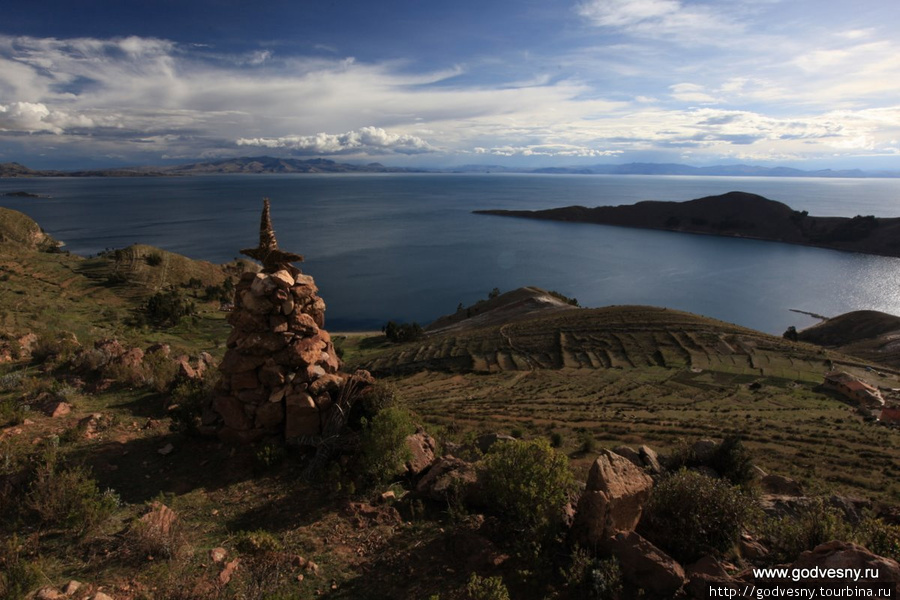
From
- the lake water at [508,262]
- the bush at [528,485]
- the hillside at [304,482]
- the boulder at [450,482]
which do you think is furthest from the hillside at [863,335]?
the boulder at [450,482]

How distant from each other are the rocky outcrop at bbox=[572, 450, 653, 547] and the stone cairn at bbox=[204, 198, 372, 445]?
213 inches

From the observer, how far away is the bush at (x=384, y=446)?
924 centimetres

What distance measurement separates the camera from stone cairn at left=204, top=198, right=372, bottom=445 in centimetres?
1026

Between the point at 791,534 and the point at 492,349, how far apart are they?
2911 cm

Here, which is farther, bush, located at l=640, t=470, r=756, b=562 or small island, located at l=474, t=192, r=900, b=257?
small island, located at l=474, t=192, r=900, b=257

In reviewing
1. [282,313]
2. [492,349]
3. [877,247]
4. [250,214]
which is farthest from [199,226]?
[877,247]

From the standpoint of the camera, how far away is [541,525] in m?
7.61

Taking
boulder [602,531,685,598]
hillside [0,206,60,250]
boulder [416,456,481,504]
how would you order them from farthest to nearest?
hillside [0,206,60,250] → boulder [416,456,481,504] → boulder [602,531,685,598]

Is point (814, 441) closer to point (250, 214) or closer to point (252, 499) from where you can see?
point (252, 499)

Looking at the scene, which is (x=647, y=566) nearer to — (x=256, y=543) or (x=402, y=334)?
(x=256, y=543)

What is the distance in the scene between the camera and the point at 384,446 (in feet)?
30.5

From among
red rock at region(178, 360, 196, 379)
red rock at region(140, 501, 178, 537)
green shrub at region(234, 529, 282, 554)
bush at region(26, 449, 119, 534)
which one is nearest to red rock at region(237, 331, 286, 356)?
red rock at region(140, 501, 178, 537)

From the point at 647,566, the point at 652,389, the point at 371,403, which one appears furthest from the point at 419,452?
the point at 652,389

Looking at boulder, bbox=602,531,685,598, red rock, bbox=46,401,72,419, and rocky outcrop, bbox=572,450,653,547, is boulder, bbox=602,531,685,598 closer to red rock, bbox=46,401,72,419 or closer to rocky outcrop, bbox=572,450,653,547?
rocky outcrop, bbox=572,450,653,547
